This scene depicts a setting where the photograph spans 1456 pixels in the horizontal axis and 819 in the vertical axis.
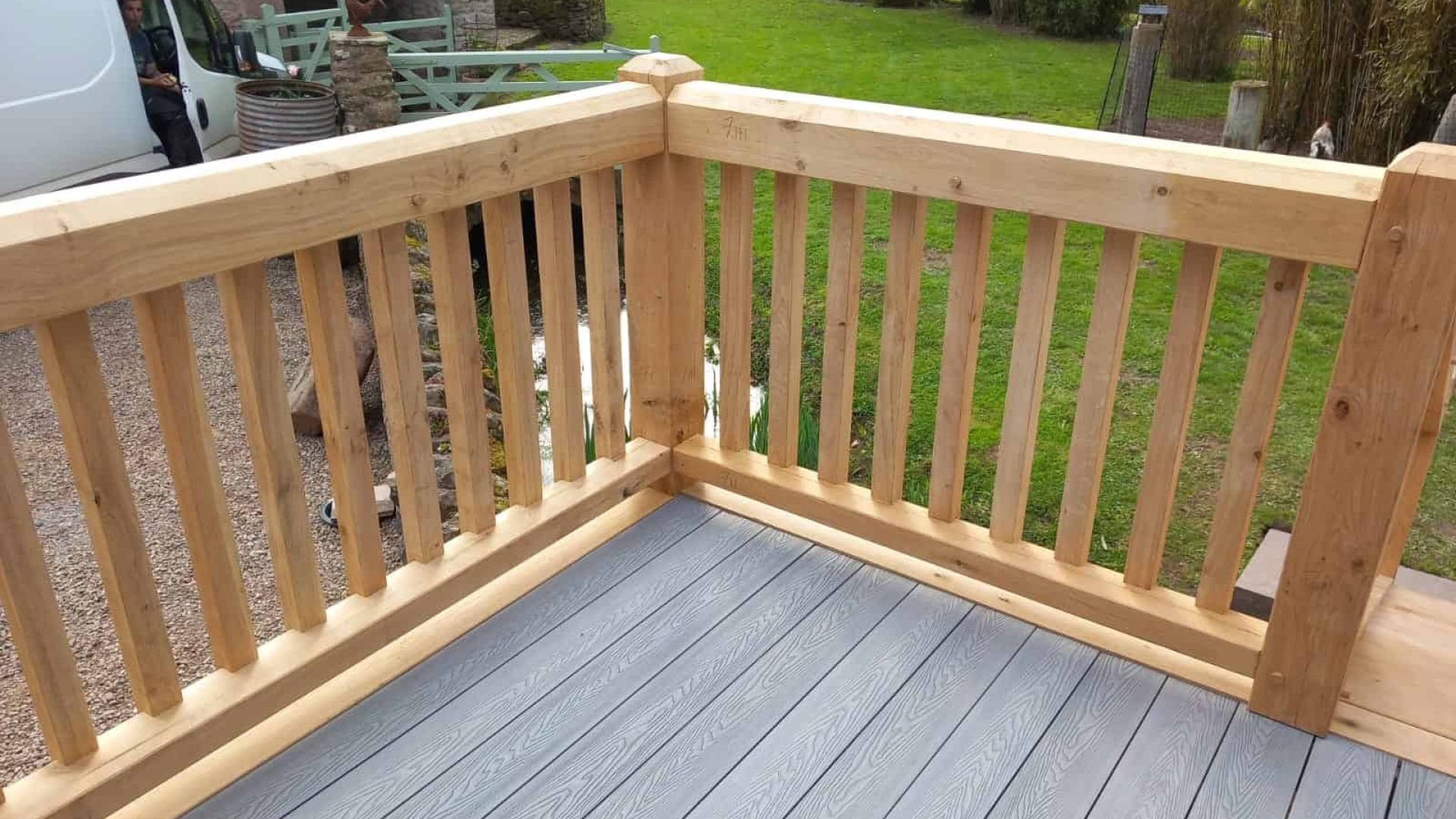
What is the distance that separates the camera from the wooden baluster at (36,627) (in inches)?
54.9

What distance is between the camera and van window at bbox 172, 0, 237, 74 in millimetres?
6395

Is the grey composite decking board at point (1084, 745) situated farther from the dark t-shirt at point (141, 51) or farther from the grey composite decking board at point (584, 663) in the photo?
the dark t-shirt at point (141, 51)

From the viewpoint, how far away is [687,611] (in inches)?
84.2

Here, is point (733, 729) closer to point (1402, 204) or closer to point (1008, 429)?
point (1008, 429)

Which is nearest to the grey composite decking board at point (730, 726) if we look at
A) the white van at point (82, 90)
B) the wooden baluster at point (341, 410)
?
the wooden baluster at point (341, 410)

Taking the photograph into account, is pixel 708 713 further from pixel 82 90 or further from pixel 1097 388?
pixel 82 90

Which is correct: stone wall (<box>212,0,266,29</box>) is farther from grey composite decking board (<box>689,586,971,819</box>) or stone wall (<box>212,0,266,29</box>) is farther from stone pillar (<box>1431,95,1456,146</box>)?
grey composite decking board (<box>689,586,971,819</box>)

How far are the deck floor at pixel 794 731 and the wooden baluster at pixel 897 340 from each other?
0.23m

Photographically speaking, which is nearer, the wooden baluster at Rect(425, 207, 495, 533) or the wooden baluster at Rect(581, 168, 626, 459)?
the wooden baluster at Rect(425, 207, 495, 533)

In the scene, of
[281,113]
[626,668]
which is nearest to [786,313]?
[626,668]

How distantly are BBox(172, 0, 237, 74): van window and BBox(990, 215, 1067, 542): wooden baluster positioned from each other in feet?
19.3

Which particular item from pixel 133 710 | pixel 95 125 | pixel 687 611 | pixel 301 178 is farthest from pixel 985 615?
pixel 95 125

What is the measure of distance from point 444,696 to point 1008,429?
42.0 inches

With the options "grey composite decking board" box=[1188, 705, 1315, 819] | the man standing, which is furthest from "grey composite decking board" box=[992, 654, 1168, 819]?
the man standing
